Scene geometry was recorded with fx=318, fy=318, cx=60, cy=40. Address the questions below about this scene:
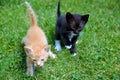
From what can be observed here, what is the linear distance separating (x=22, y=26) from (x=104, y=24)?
6.14 ft

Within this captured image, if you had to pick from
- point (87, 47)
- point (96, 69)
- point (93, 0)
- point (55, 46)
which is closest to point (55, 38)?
point (55, 46)

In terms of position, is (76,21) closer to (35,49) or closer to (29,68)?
(35,49)

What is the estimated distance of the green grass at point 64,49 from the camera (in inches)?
216

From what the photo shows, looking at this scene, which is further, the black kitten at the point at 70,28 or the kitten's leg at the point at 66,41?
the kitten's leg at the point at 66,41

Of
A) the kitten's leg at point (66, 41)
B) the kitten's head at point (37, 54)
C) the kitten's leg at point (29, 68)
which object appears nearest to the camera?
the kitten's head at point (37, 54)

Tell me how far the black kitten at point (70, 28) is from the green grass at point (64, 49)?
0.15 metres

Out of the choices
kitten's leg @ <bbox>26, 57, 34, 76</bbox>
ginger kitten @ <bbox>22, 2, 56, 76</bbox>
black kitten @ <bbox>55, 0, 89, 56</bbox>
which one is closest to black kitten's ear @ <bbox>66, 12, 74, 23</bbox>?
black kitten @ <bbox>55, 0, 89, 56</bbox>

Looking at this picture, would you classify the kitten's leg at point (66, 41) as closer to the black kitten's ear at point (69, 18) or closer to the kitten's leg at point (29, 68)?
the black kitten's ear at point (69, 18)

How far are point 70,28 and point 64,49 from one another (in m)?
0.65

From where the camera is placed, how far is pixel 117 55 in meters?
6.06

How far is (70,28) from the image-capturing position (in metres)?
5.62

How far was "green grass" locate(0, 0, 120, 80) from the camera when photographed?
5480 mm

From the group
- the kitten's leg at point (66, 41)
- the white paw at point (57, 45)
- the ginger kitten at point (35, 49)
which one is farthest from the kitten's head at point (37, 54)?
the white paw at point (57, 45)

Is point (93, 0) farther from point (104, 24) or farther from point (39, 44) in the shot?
point (39, 44)
